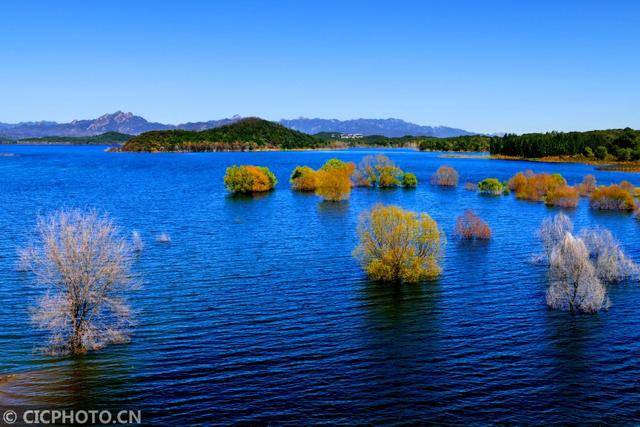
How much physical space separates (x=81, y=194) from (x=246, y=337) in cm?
10041

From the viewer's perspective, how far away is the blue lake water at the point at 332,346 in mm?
26906

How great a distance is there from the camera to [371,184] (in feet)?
467

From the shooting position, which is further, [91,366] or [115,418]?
[91,366]

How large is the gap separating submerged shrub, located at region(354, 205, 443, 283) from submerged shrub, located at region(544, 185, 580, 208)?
6465 cm

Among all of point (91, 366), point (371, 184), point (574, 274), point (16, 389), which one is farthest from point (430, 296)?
point (371, 184)

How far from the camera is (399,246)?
4772 centimetres

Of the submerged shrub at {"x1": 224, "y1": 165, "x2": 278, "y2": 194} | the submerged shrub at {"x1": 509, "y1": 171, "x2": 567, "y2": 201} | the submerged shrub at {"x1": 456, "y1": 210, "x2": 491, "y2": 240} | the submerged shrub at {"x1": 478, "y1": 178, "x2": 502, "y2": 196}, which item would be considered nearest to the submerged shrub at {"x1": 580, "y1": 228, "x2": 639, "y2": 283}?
the submerged shrub at {"x1": 456, "y1": 210, "x2": 491, "y2": 240}

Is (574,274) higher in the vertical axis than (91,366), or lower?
higher

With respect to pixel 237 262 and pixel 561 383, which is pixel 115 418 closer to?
pixel 561 383

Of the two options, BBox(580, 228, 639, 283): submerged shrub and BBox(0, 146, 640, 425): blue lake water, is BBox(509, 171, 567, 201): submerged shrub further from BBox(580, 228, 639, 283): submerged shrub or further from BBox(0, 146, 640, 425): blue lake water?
BBox(580, 228, 639, 283): submerged shrub

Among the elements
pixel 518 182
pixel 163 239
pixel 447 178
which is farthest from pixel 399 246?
pixel 447 178

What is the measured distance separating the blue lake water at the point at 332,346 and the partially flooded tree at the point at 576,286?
1.22 m

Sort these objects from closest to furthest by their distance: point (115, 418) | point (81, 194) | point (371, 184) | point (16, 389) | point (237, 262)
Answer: point (115, 418) → point (16, 389) → point (237, 262) → point (81, 194) → point (371, 184)

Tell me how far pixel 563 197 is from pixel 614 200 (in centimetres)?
885
